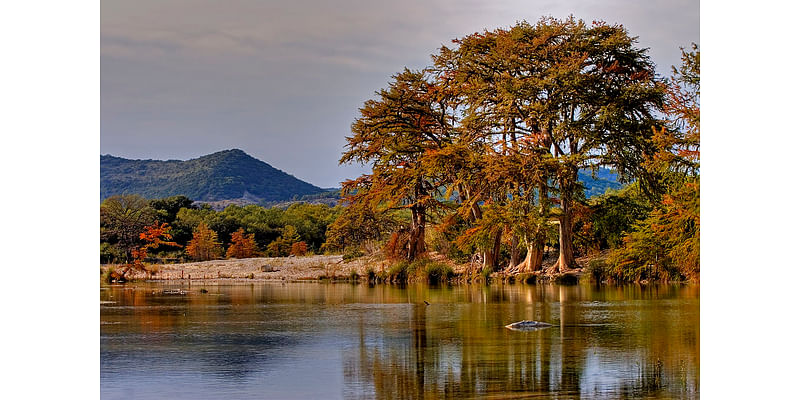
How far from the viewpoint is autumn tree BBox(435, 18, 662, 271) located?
17344mm

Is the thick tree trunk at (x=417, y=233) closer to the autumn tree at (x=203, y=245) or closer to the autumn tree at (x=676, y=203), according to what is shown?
the autumn tree at (x=676, y=203)

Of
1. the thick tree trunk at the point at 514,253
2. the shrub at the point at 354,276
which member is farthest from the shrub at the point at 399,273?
the thick tree trunk at the point at 514,253

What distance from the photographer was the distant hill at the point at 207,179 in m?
40.7

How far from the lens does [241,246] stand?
25.9 metres

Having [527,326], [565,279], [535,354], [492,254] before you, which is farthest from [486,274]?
[535,354]

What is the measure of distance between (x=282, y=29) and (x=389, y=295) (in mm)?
6365

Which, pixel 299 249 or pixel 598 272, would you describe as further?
pixel 299 249

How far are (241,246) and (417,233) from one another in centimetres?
673

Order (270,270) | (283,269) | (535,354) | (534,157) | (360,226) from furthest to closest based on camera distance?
(270,270), (283,269), (360,226), (534,157), (535,354)

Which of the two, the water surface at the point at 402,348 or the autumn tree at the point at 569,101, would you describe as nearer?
the water surface at the point at 402,348

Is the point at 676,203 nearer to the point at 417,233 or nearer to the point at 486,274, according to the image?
the point at 486,274

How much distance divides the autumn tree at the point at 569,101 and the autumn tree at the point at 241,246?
31.4 feet
